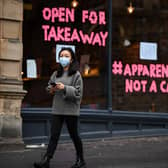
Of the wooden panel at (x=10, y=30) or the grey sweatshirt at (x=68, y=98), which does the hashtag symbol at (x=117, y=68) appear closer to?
the wooden panel at (x=10, y=30)

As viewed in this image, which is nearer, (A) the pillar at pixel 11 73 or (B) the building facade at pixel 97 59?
(A) the pillar at pixel 11 73

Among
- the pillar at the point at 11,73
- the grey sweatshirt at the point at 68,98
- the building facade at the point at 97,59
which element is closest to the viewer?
the grey sweatshirt at the point at 68,98

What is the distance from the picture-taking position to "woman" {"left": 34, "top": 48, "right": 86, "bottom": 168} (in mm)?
7332

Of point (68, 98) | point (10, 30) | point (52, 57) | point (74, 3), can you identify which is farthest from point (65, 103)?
point (74, 3)

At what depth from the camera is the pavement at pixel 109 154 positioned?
7.92m

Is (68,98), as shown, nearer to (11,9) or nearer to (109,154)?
(109,154)

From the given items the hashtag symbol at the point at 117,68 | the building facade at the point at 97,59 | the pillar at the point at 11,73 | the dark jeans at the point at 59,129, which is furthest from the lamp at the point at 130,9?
the dark jeans at the point at 59,129

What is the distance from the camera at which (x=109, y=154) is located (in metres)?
8.89

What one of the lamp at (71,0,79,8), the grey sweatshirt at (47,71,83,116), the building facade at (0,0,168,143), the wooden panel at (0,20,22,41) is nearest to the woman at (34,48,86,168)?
the grey sweatshirt at (47,71,83,116)

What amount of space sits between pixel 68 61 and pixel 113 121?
3.47 metres

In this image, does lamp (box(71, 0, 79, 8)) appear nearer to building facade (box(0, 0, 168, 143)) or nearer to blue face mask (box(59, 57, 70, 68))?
building facade (box(0, 0, 168, 143))

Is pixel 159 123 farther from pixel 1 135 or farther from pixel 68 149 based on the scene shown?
pixel 1 135

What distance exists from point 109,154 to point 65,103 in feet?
6.26

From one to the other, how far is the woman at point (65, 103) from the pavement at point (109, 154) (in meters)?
0.46
